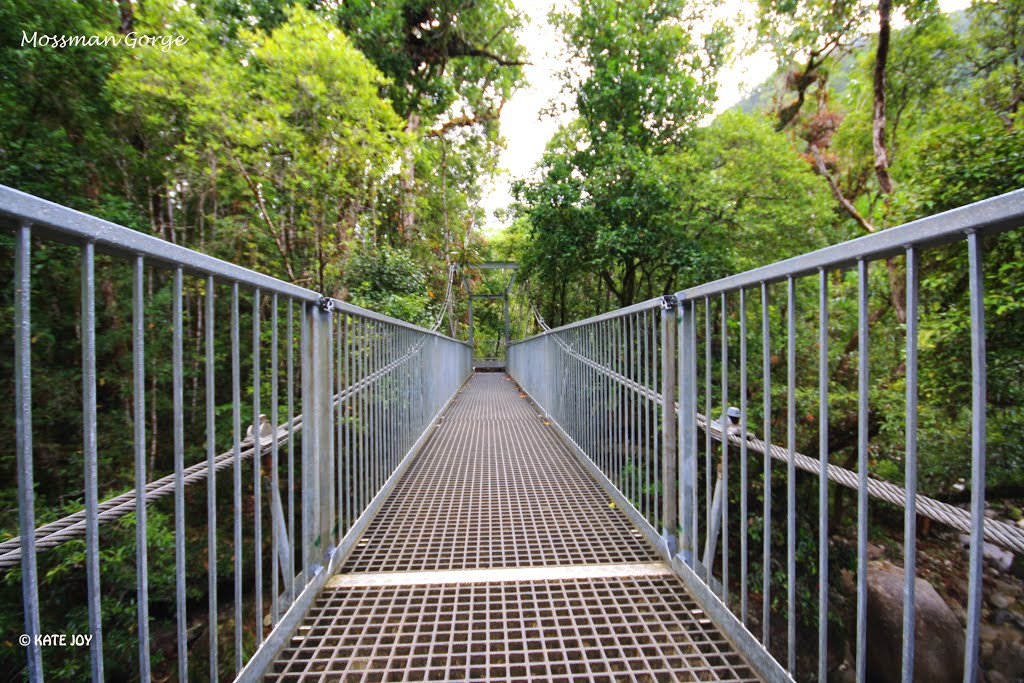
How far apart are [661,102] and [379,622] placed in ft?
26.1

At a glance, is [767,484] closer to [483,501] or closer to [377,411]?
[483,501]

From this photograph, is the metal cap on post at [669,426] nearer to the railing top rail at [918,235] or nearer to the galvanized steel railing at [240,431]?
the railing top rail at [918,235]

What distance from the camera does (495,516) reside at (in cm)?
247

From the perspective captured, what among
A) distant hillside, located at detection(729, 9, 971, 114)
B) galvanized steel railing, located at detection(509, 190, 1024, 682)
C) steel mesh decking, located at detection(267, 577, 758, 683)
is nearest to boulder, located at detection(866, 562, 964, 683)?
galvanized steel railing, located at detection(509, 190, 1024, 682)

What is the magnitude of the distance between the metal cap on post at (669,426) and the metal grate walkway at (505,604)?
0.56 ft

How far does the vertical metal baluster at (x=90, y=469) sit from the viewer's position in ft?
2.47

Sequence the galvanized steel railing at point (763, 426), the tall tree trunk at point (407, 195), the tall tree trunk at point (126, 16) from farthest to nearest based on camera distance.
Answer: the tall tree trunk at point (407, 195), the tall tree trunk at point (126, 16), the galvanized steel railing at point (763, 426)

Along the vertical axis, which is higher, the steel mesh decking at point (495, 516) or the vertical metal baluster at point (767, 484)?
the vertical metal baluster at point (767, 484)

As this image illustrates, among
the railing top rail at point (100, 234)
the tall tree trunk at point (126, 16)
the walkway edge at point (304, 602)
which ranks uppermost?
the tall tree trunk at point (126, 16)

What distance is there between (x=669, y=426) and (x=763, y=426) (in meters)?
0.41

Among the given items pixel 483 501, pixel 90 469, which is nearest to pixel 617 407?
pixel 483 501

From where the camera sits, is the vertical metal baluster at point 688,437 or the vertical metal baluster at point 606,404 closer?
the vertical metal baluster at point 688,437

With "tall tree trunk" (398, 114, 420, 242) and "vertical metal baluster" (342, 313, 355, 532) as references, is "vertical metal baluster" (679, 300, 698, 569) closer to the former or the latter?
"vertical metal baluster" (342, 313, 355, 532)

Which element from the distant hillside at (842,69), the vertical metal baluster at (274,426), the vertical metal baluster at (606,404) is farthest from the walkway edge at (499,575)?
the distant hillside at (842,69)
